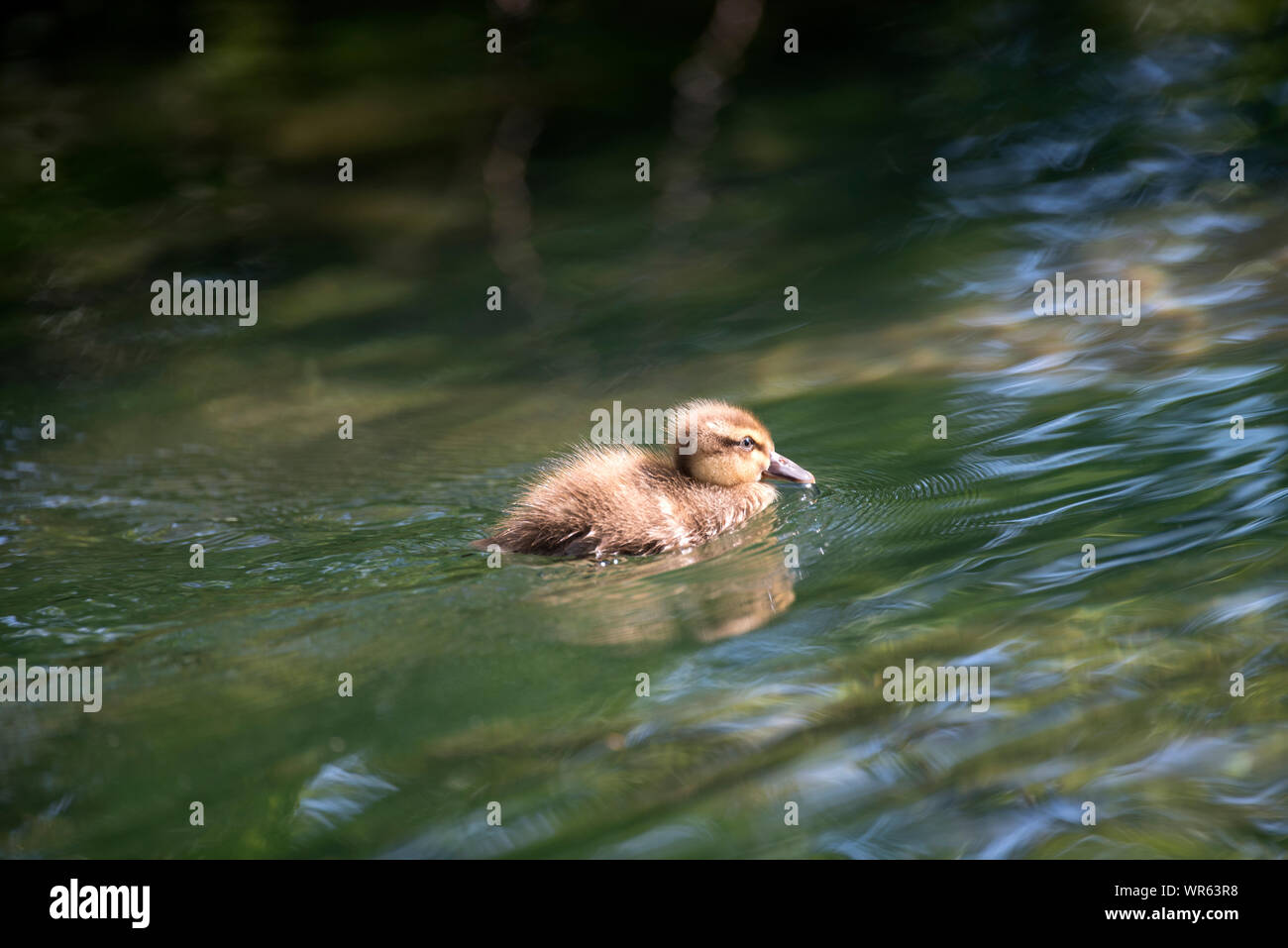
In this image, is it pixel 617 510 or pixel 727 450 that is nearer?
pixel 617 510

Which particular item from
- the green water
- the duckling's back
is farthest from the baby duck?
the green water

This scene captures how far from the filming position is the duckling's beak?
217 inches

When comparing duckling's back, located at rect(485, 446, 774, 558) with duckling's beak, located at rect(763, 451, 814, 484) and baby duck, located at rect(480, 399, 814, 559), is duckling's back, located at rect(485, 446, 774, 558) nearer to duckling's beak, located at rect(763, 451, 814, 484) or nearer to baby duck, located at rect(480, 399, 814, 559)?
baby duck, located at rect(480, 399, 814, 559)

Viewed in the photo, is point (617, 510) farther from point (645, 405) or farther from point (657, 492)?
point (645, 405)

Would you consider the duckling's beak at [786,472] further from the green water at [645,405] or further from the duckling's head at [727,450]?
the green water at [645,405]

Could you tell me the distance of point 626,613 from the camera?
15.2ft

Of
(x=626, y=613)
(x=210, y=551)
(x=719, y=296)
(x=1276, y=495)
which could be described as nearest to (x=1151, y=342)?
(x=1276, y=495)

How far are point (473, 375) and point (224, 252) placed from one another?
2.55 m

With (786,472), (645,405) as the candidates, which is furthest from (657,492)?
(645,405)

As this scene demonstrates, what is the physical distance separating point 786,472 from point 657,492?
0.56m

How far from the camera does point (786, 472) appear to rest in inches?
218

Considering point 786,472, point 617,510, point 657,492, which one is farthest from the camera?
point 786,472

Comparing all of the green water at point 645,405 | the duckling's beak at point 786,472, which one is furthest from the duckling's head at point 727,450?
the green water at point 645,405

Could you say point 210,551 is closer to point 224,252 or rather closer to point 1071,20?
point 224,252
